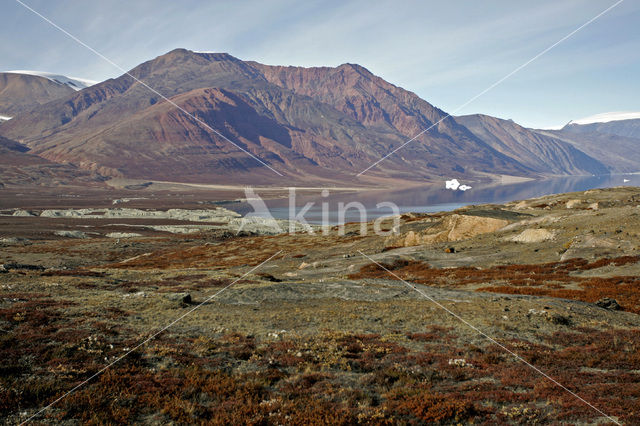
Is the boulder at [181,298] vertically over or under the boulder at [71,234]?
over

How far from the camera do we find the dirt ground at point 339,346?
11250 millimetres

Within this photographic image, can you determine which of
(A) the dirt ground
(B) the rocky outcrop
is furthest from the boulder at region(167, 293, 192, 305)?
(B) the rocky outcrop

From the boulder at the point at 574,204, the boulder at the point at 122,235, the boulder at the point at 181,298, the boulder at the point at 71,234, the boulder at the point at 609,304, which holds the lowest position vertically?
the boulder at the point at 122,235

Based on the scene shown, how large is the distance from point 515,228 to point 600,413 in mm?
45343

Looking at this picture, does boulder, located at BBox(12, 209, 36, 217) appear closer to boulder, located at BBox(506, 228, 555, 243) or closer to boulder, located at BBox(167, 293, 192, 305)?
boulder, located at BBox(167, 293, 192, 305)

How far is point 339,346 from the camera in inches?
688

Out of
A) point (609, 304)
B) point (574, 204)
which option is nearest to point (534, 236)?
point (609, 304)

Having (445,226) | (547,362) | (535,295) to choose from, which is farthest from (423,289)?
→ (445,226)

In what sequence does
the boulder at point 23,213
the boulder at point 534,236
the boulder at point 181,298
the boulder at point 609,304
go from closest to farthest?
the boulder at point 609,304 < the boulder at point 181,298 < the boulder at point 534,236 < the boulder at point 23,213

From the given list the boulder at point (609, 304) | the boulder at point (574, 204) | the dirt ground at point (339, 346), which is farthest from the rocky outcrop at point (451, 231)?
the boulder at point (609, 304)

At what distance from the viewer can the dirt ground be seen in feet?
36.9

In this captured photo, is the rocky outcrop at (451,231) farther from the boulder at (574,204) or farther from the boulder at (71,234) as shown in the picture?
the boulder at (71,234)

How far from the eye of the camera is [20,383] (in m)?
11.8

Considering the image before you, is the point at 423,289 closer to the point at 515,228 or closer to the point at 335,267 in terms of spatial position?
the point at 335,267
